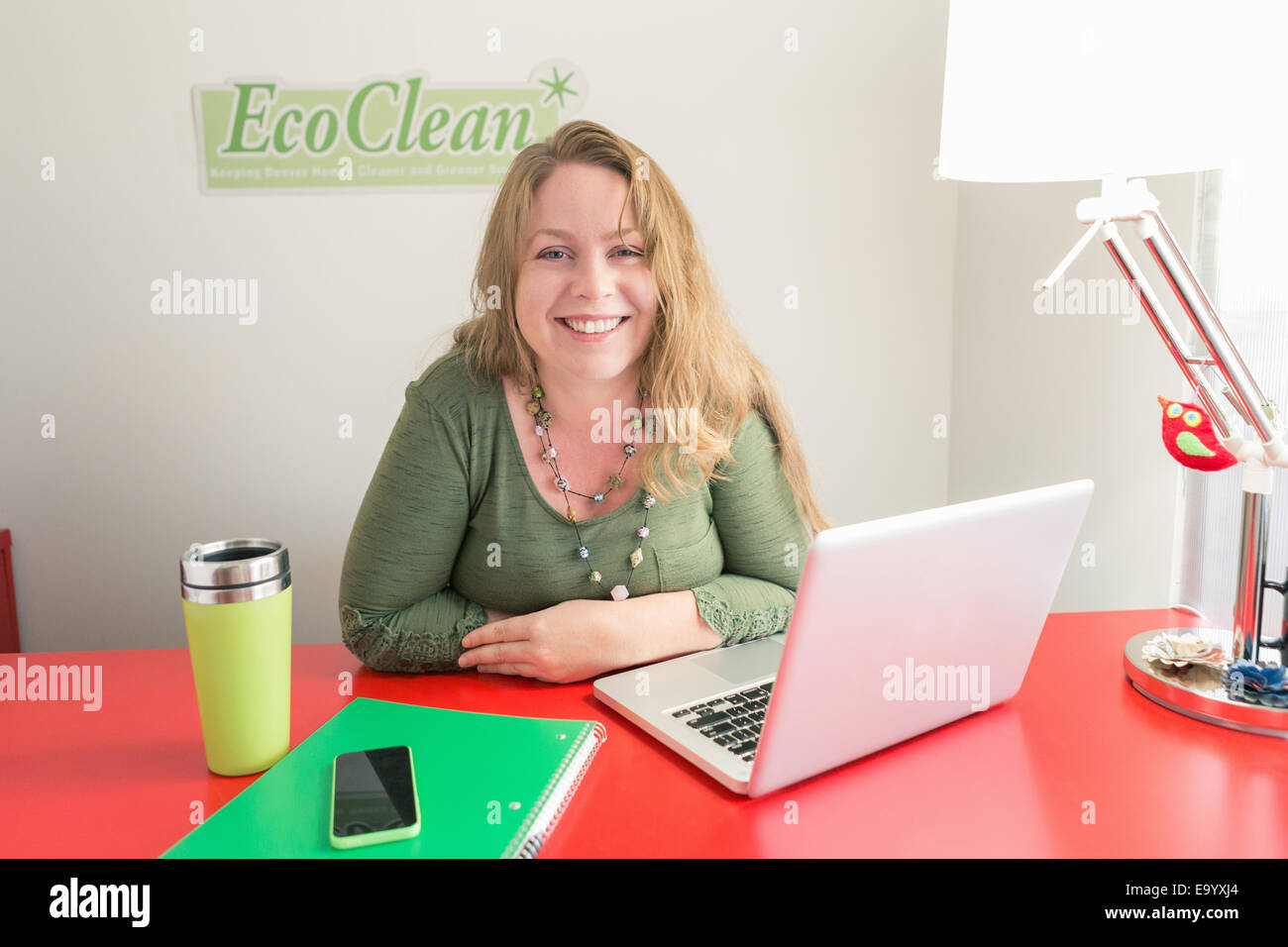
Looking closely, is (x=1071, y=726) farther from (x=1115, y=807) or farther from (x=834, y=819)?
(x=834, y=819)

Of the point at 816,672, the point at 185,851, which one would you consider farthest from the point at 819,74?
the point at 185,851

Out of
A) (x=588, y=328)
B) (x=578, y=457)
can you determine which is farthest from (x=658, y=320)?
(x=578, y=457)

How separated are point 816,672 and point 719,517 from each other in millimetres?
605

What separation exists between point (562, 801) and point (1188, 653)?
2.38 ft

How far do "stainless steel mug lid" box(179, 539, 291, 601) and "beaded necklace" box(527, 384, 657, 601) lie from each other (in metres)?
0.47

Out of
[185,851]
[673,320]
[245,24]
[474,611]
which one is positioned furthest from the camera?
[245,24]

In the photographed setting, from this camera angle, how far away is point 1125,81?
90 cm

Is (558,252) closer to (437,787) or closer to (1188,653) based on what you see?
(437,787)

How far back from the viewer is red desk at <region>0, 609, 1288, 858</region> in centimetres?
74

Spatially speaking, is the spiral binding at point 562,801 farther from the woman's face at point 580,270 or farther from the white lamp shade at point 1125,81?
the white lamp shade at point 1125,81

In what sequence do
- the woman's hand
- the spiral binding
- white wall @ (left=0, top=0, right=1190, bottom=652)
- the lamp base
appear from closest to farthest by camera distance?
the spiral binding, the lamp base, the woman's hand, white wall @ (left=0, top=0, right=1190, bottom=652)

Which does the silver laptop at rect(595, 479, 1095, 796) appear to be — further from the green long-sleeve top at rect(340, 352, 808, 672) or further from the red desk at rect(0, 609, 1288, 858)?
the green long-sleeve top at rect(340, 352, 808, 672)

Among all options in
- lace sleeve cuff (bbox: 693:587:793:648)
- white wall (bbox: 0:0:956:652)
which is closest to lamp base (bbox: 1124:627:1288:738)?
lace sleeve cuff (bbox: 693:587:793:648)
